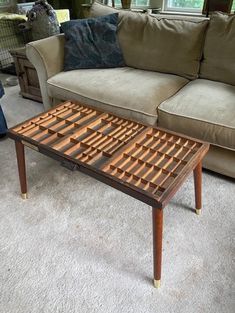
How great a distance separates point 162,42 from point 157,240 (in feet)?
4.83

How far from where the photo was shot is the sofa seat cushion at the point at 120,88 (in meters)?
1.66

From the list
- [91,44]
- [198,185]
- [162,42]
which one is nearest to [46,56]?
[91,44]

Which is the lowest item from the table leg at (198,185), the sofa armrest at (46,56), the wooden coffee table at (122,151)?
the table leg at (198,185)

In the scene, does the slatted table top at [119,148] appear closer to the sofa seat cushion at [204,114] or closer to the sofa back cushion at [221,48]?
the sofa seat cushion at [204,114]

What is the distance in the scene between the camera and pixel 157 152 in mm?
1219

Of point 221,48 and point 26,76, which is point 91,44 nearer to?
point 26,76

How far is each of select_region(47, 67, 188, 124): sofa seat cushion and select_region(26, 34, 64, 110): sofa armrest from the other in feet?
0.23

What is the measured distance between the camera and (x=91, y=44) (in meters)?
2.09

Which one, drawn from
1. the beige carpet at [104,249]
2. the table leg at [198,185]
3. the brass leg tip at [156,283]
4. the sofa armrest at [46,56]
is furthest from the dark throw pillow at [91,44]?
the brass leg tip at [156,283]

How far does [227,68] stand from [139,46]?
2.16ft

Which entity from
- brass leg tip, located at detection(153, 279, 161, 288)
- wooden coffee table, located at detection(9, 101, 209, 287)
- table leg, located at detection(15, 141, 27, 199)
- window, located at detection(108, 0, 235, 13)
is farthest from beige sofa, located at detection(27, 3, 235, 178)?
window, located at detection(108, 0, 235, 13)

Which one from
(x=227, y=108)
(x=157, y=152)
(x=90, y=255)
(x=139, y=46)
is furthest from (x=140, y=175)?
(x=139, y=46)

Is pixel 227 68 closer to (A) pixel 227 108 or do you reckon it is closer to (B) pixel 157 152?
(A) pixel 227 108

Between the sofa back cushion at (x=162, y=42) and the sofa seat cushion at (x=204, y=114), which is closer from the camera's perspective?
the sofa seat cushion at (x=204, y=114)
